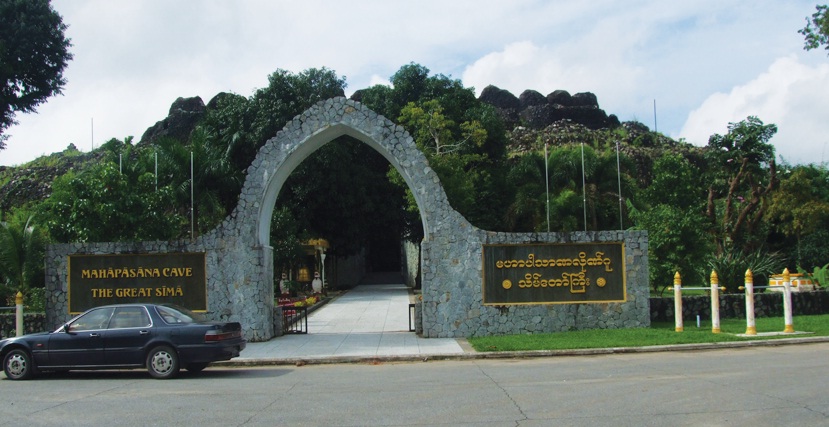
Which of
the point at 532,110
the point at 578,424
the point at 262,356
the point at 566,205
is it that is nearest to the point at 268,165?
the point at 262,356

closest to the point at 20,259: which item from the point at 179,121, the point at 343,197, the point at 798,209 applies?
the point at 343,197

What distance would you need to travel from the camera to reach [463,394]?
10.2 metres

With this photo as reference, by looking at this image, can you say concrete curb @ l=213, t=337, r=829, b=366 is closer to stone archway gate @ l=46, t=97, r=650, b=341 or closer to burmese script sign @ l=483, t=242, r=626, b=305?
stone archway gate @ l=46, t=97, r=650, b=341

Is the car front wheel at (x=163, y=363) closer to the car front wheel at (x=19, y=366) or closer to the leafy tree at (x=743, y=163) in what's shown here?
the car front wheel at (x=19, y=366)

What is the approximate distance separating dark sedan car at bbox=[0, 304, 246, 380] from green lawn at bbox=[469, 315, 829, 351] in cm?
596

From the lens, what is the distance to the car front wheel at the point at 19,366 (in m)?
13.1

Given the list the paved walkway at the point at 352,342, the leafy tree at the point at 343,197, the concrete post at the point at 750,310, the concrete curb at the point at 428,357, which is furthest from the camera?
the leafy tree at the point at 343,197

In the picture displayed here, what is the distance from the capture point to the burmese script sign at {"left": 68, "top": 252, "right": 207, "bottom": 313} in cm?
1809

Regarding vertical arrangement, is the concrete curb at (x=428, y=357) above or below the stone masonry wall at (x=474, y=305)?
below

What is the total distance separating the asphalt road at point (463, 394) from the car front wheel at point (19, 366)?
1.01 ft

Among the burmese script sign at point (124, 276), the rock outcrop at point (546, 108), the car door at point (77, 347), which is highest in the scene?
the rock outcrop at point (546, 108)

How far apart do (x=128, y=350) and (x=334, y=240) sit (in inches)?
1197

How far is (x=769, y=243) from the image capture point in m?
40.4

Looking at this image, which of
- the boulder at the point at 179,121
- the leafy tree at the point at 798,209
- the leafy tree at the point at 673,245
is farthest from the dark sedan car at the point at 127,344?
the boulder at the point at 179,121
